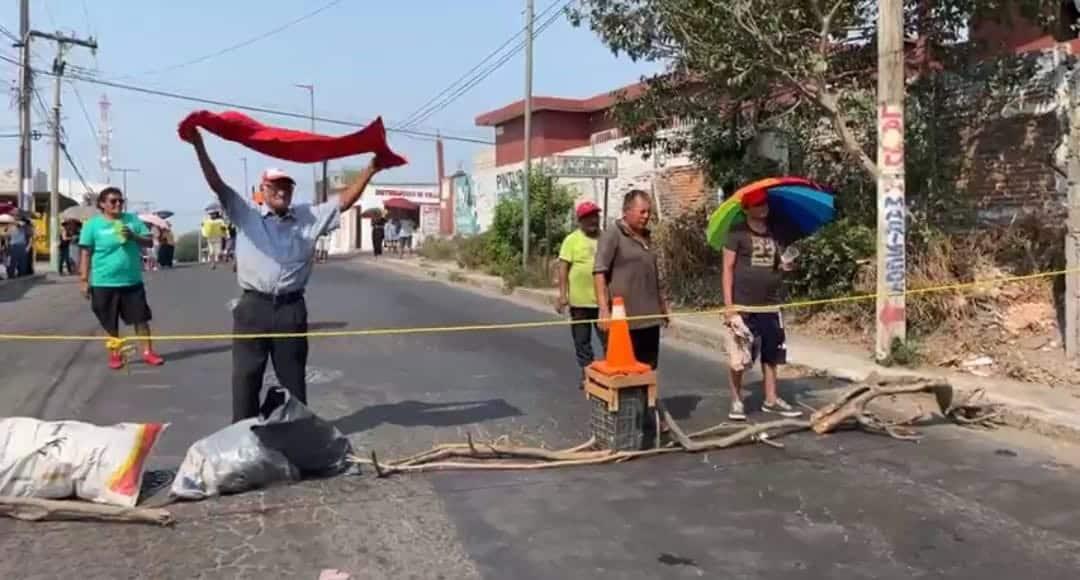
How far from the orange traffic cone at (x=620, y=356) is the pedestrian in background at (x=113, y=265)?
18.3 ft

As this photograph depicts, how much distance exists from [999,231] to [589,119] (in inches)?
1139

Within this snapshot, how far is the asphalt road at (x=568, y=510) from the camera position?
4.91m

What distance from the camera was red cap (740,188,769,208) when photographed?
25.7 ft

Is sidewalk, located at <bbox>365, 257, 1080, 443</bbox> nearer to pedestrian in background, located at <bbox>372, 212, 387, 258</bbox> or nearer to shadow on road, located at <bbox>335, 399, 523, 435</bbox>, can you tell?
shadow on road, located at <bbox>335, 399, 523, 435</bbox>

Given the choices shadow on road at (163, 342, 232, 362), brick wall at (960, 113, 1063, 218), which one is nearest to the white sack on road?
shadow on road at (163, 342, 232, 362)

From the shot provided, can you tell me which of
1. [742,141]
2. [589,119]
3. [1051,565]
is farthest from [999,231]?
[589,119]

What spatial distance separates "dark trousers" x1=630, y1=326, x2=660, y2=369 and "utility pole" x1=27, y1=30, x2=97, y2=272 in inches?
1161

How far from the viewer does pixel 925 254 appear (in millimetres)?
11797

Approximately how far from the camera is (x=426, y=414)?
8375 millimetres

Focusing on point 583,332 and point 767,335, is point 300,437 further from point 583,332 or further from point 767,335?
point 767,335

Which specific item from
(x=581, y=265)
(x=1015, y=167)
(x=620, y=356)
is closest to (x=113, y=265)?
(x=581, y=265)

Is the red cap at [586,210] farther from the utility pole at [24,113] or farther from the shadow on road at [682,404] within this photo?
the utility pole at [24,113]

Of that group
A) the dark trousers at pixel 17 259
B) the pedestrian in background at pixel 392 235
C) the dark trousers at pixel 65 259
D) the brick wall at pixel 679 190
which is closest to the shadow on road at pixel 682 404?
the brick wall at pixel 679 190

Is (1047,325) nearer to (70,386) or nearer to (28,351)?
(70,386)
